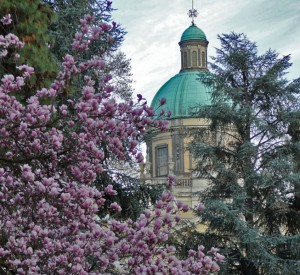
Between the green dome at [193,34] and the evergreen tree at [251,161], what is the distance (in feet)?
97.0

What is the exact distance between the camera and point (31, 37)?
7320 mm

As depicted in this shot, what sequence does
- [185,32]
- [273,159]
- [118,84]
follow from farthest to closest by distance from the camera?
1. [185,32]
2. [273,159]
3. [118,84]

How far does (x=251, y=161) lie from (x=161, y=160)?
26.3 metres

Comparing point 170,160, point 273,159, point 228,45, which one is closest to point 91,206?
point 273,159

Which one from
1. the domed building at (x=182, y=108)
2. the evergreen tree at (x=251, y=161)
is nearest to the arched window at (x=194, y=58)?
the domed building at (x=182, y=108)

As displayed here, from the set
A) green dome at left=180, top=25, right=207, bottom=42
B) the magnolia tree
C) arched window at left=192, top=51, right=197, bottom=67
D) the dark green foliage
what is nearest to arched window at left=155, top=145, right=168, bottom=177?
arched window at left=192, top=51, right=197, bottom=67

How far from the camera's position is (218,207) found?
15.9 m

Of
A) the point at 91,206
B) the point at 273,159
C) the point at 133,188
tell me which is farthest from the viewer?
the point at 273,159

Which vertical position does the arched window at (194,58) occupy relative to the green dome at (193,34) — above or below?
below

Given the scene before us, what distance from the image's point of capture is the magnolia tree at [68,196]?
4965mm

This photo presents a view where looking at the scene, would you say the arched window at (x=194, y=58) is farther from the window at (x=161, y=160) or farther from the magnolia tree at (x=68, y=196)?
the magnolia tree at (x=68, y=196)

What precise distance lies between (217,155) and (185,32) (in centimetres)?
3165

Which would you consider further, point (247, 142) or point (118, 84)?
point (247, 142)

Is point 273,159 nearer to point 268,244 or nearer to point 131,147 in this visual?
point 268,244
